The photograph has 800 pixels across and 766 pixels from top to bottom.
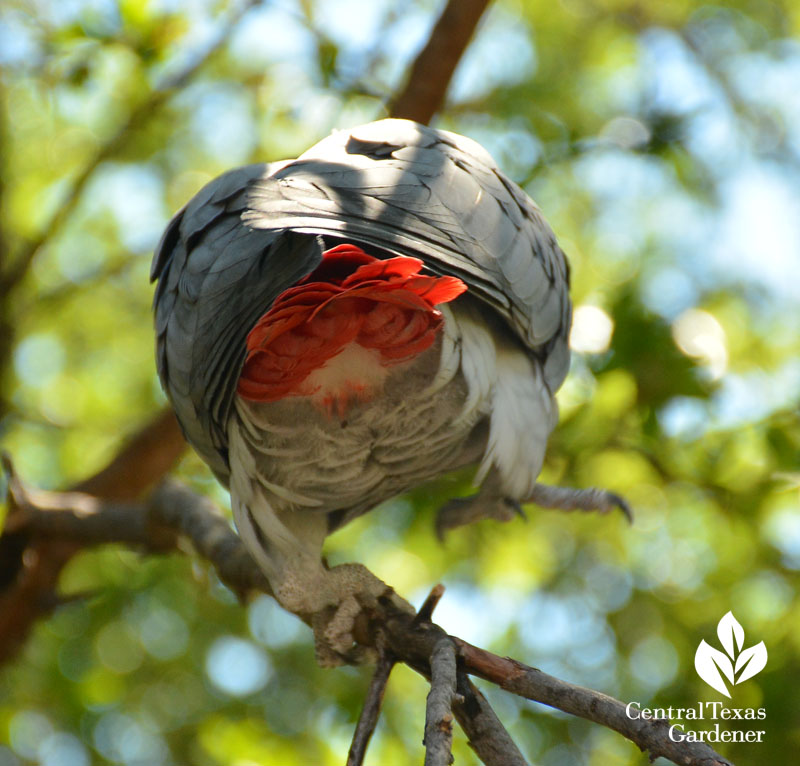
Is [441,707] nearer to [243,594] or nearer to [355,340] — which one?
[355,340]

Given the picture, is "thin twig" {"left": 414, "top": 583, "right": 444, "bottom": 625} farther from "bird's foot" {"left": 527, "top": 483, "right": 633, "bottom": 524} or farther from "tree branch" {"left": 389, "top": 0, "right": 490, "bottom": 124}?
"tree branch" {"left": 389, "top": 0, "right": 490, "bottom": 124}

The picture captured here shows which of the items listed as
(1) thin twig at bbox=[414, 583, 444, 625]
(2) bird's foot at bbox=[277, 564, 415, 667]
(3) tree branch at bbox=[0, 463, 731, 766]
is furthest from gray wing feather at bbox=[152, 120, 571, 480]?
(1) thin twig at bbox=[414, 583, 444, 625]

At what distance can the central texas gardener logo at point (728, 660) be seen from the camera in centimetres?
216

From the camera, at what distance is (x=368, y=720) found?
1.49 meters

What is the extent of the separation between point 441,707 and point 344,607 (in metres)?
0.62

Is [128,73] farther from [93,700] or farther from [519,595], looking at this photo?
[519,595]

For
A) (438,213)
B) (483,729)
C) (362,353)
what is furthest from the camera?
(362,353)

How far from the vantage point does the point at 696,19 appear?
4562mm

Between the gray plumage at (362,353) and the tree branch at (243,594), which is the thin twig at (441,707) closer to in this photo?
the tree branch at (243,594)

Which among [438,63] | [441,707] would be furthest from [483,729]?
[438,63]

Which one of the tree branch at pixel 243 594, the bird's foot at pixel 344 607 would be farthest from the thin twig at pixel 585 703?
the bird's foot at pixel 344 607

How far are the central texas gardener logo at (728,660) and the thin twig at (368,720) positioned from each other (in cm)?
93

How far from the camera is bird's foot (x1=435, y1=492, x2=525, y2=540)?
7.14ft

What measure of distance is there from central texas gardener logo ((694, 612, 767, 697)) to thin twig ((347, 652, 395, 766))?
3.04 feet
